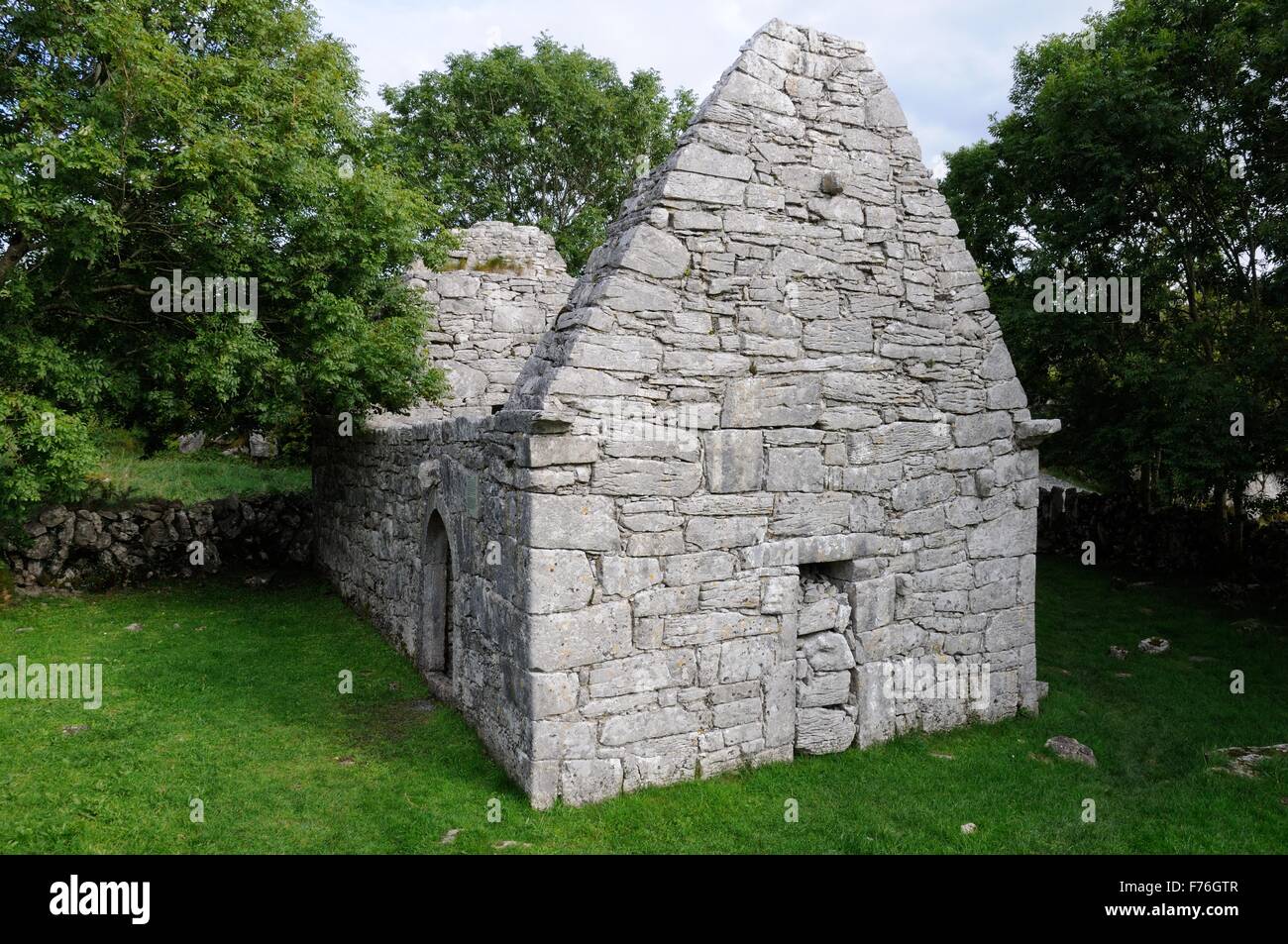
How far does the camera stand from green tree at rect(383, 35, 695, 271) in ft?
77.0

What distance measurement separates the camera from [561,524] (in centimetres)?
620

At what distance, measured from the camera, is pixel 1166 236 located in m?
14.1

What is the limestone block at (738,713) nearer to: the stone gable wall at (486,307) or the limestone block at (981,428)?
the limestone block at (981,428)

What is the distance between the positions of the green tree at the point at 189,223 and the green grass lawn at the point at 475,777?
326cm

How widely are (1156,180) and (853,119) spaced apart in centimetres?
930

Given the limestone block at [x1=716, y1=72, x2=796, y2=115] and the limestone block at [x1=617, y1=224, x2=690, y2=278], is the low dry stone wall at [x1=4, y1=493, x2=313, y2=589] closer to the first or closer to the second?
the limestone block at [x1=617, y1=224, x2=690, y2=278]

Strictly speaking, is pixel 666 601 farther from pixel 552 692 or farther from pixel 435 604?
pixel 435 604

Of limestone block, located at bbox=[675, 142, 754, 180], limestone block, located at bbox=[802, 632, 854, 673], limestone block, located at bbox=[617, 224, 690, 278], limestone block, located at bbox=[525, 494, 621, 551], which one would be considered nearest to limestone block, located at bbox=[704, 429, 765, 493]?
limestone block, located at bbox=[525, 494, 621, 551]

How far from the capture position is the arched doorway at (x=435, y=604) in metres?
9.52

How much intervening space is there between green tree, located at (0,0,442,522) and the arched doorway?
3.15 meters

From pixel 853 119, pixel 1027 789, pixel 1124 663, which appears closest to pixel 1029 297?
pixel 1124 663

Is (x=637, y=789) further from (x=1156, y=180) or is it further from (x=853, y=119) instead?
(x=1156, y=180)

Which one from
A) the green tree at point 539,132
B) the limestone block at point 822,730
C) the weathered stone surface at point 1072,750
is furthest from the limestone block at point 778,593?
the green tree at point 539,132
